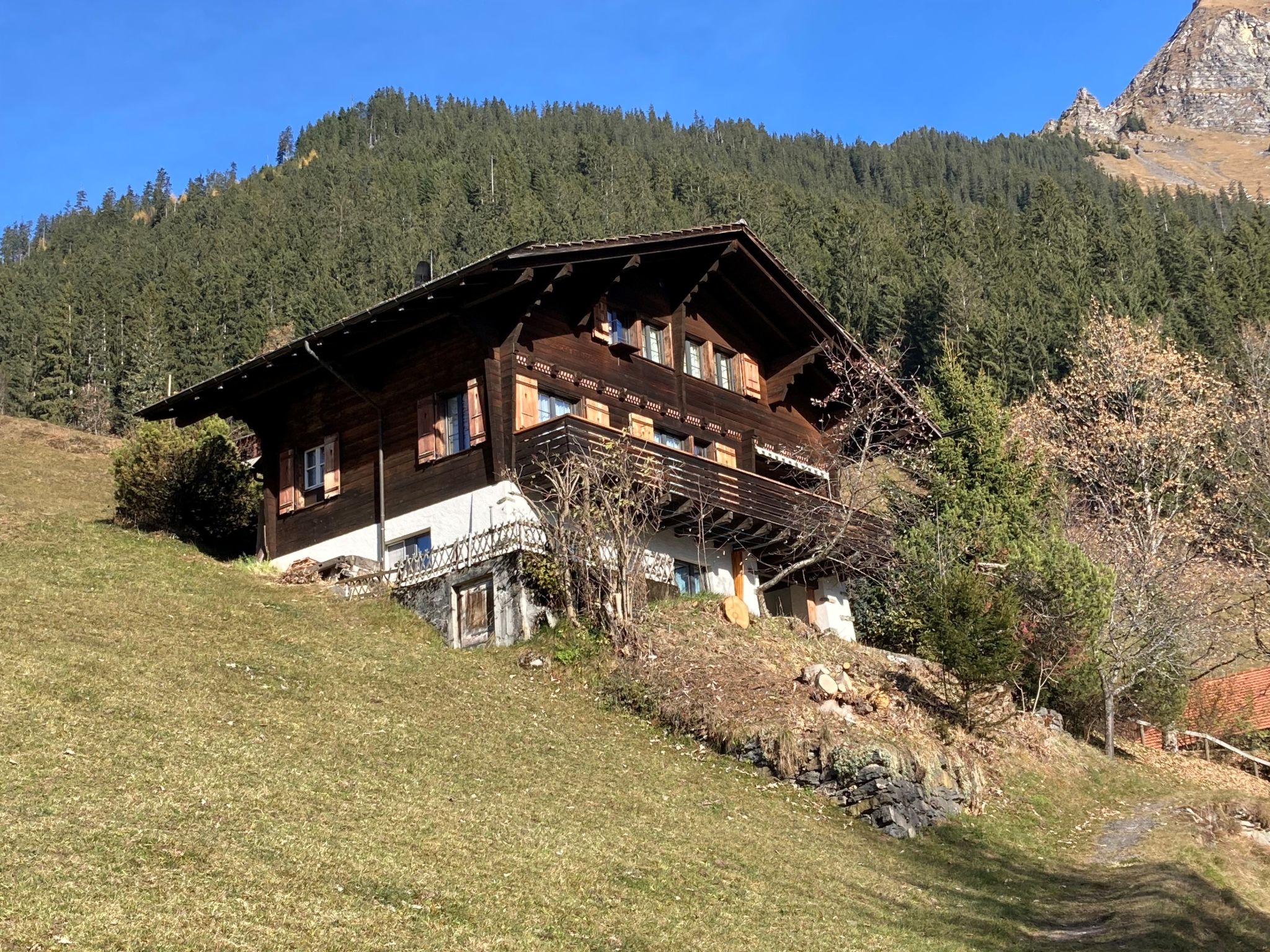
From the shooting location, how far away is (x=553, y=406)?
29078 millimetres

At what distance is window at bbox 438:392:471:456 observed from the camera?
28641mm

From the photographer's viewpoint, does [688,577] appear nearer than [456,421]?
No

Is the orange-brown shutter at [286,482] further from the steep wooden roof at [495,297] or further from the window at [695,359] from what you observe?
Result: the window at [695,359]

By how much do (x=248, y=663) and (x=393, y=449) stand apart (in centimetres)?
938

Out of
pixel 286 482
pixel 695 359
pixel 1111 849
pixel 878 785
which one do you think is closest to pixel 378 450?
pixel 286 482

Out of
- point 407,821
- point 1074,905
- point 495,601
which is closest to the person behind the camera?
point 407,821

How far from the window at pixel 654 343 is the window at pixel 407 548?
24.3 feet

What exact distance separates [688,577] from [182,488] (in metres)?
13.8

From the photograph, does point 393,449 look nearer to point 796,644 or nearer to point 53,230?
point 796,644

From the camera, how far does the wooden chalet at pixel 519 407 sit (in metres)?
27.1

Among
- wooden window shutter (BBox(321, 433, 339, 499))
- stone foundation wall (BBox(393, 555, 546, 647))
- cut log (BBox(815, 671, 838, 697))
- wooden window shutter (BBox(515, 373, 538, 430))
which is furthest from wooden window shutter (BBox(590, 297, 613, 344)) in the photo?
cut log (BBox(815, 671, 838, 697))

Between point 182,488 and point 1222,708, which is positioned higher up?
point 182,488

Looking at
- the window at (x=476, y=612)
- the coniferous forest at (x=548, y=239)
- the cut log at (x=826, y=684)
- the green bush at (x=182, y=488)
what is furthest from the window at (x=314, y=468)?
the coniferous forest at (x=548, y=239)

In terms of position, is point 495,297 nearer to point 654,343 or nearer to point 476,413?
point 476,413
